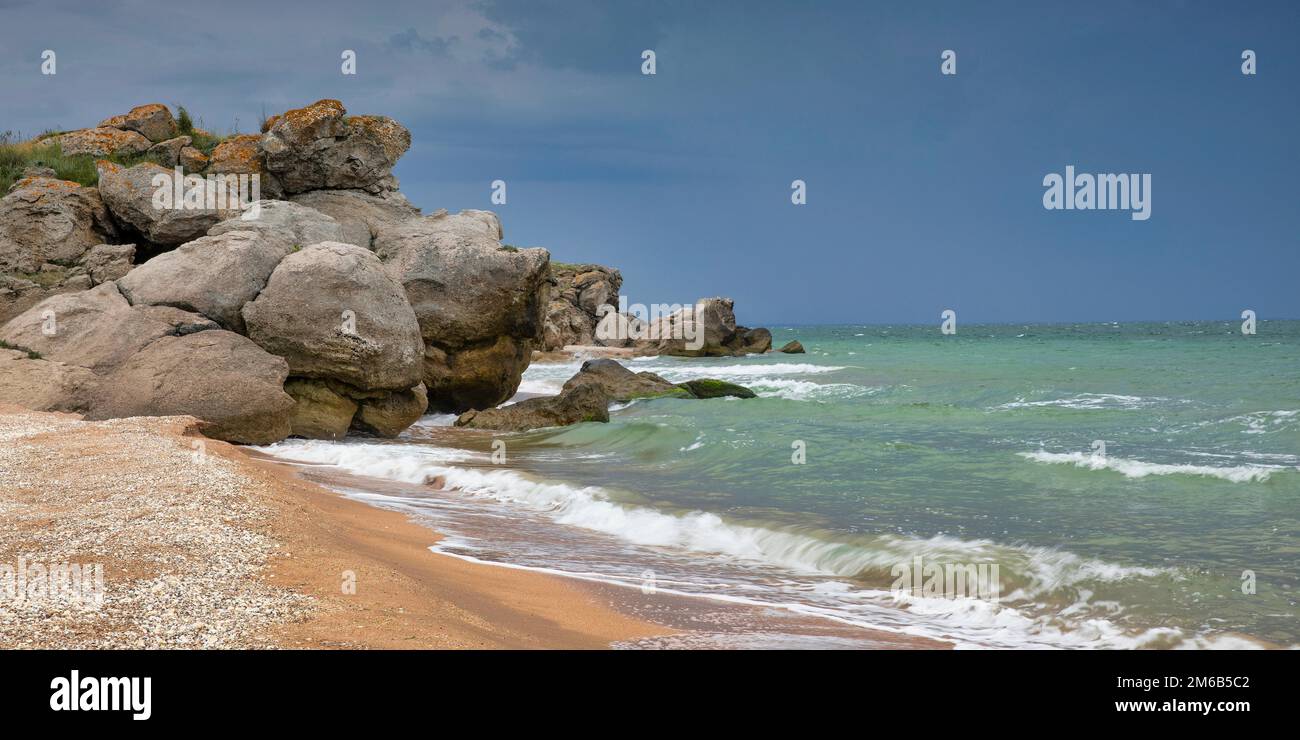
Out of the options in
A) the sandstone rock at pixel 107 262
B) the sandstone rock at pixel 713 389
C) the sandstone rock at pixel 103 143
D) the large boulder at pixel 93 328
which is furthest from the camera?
the sandstone rock at pixel 713 389

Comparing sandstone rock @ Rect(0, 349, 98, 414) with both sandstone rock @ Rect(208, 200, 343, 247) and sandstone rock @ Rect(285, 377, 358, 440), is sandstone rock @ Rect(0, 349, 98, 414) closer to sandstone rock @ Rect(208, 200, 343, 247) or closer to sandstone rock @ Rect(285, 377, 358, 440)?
sandstone rock @ Rect(285, 377, 358, 440)

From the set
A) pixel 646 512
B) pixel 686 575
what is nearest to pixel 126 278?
pixel 646 512

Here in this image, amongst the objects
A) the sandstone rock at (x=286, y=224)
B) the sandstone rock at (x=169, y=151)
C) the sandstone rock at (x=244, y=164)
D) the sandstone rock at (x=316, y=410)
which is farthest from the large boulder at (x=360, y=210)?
the sandstone rock at (x=316, y=410)

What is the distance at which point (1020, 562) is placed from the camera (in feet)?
27.3

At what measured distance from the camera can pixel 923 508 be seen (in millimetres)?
11266

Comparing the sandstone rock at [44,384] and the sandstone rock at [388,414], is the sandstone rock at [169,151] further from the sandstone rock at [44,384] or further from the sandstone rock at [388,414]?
the sandstone rock at [388,414]

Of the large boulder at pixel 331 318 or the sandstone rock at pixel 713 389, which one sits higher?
the large boulder at pixel 331 318

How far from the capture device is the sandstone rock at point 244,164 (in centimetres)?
2070

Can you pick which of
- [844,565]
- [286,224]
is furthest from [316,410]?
[844,565]

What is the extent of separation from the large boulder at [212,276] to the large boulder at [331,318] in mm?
313

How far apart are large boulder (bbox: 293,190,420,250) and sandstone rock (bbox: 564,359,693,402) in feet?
Answer: 26.0

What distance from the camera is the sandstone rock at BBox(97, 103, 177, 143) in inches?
854
